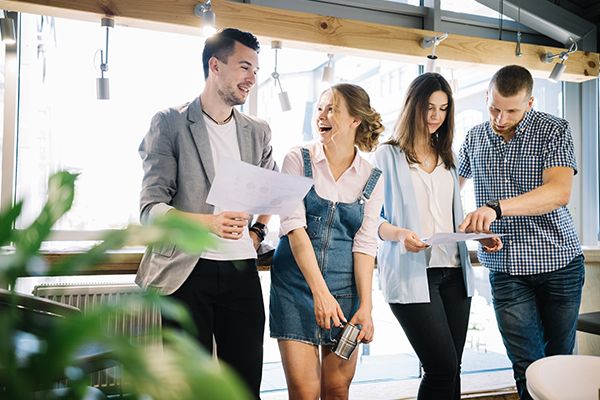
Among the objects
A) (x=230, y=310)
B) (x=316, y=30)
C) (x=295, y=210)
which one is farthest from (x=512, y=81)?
(x=230, y=310)

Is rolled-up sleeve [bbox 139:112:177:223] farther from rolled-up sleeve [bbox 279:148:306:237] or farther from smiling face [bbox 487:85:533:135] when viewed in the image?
smiling face [bbox 487:85:533:135]

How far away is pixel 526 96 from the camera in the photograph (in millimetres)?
2230

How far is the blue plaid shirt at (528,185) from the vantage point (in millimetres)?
2184

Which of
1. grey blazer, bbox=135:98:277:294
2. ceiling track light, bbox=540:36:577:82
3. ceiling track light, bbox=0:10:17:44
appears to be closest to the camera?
grey blazer, bbox=135:98:277:294

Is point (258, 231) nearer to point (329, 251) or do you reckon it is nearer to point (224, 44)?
point (329, 251)

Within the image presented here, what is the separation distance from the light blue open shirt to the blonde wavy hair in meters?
0.11

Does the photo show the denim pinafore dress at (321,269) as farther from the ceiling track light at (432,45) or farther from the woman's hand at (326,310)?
the ceiling track light at (432,45)

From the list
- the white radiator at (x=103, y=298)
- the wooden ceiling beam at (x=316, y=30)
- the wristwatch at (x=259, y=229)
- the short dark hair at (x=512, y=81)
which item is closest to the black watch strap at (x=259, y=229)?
the wristwatch at (x=259, y=229)

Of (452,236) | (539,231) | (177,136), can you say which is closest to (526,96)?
(539,231)

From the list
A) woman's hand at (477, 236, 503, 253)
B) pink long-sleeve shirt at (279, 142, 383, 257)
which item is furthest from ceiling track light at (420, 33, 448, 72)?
pink long-sleeve shirt at (279, 142, 383, 257)

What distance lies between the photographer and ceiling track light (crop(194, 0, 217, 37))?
2.60 meters

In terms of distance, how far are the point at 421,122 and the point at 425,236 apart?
421 millimetres

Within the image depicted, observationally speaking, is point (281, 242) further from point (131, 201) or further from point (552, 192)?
point (131, 201)

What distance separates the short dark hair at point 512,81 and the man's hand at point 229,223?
45.3 inches
